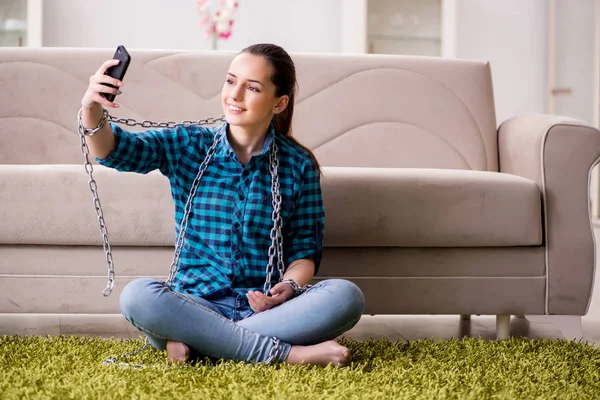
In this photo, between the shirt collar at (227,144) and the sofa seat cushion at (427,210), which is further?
the sofa seat cushion at (427,210)

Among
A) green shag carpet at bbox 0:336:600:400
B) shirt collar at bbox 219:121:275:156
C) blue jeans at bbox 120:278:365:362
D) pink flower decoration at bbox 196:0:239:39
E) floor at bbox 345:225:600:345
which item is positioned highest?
pink flower decoration at bbox 196:0:239:39

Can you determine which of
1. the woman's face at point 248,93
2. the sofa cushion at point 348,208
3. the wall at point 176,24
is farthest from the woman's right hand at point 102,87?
the wall at point 176,24

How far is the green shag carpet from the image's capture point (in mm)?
1191

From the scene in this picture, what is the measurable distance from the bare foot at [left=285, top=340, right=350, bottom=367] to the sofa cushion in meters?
0.48

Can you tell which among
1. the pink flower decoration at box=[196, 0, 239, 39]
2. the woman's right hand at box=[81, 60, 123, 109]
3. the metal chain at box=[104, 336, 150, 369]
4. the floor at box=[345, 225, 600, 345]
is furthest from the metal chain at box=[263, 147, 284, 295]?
the pink flower decoration at box=[196, 0, 239, 39]

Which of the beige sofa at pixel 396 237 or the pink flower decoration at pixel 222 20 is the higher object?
the pink flower decoration at pixel 222 20

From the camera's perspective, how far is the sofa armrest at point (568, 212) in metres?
1.91

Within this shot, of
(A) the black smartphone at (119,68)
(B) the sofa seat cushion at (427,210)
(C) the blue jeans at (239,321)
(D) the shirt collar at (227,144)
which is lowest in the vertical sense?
(C) the blue jeans at (239,321)

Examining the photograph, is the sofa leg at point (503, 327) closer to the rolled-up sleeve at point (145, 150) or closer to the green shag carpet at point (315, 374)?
the green shag carpet at point (315, 374)

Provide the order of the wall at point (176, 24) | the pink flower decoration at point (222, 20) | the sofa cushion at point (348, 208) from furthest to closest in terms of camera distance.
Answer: the wall at point (176, 24), the pink flower decoration at point (222, 20), the sofa cushion at point (348, 208)

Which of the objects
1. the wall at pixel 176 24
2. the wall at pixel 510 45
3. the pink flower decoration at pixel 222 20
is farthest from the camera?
the wall at pixel 510 45

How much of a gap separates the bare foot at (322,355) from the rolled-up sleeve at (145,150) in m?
0.47

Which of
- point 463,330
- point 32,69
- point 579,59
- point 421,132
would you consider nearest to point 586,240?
point 463,330

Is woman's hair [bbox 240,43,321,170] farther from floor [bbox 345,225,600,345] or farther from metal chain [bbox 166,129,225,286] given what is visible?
floor [bbox 345,225,600,345]
